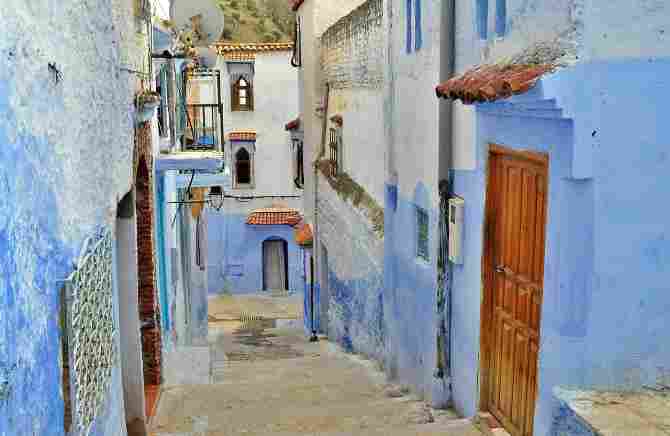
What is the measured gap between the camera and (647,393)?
5.35 meters

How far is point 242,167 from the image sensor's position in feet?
99.9

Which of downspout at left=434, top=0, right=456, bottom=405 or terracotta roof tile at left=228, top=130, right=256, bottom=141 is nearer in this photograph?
downspout at left=434, top=0, right=456, bottom=405

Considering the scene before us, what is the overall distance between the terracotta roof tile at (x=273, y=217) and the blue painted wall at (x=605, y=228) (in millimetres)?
24463

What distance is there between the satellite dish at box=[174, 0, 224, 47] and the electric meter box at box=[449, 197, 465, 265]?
4463mm

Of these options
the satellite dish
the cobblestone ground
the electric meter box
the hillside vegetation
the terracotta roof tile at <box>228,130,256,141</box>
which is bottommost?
the cobblestone ground

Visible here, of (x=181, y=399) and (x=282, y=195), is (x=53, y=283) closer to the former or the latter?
(x=181, y=399)

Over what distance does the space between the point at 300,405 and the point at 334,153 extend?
818 centimetres

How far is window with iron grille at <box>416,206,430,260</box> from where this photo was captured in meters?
9.21

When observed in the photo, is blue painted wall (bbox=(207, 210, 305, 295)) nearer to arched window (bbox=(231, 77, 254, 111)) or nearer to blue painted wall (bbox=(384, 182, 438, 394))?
arched window (bbox=(231, 77, 254, 111))

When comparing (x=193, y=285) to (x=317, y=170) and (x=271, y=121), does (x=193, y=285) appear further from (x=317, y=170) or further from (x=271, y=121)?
(x=271, y=121)

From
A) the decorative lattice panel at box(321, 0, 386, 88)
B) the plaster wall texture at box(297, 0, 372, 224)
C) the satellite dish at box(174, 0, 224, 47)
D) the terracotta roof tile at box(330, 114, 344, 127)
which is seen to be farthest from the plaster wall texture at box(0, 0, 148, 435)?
the plaster wall texture at box(297, 0, 372, 224)

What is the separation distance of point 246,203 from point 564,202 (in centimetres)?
2551

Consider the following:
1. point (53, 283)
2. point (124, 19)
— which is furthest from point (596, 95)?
point (124, 19)

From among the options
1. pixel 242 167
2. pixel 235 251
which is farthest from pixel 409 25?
pixel 235 251
